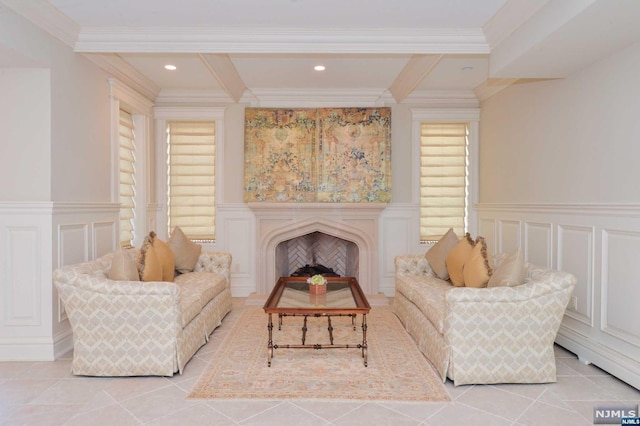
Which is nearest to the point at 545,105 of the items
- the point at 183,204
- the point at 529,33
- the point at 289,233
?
the point at 529,33

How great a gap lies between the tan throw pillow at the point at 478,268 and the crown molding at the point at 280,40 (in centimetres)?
177

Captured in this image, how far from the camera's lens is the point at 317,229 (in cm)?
563

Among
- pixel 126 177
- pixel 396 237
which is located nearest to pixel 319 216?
pixel 396 237

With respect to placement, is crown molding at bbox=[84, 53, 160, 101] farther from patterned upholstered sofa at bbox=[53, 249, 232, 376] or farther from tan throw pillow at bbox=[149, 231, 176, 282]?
patterned upholstered sofa at bbox=[53, 249, 232, 376]

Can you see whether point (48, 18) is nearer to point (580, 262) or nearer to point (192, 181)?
point (192, 181)

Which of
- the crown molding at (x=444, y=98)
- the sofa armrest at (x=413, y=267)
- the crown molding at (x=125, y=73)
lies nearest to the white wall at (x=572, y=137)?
the crown molding at (x=444, y=98)

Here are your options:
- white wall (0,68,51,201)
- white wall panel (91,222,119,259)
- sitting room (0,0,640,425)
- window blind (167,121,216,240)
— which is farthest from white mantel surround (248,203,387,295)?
white wall (0,68,51,201)

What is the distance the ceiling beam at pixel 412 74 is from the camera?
13.5 ft

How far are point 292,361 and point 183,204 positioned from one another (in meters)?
3.25

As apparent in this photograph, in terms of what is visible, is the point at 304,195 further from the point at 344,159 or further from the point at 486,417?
the point at 486,417

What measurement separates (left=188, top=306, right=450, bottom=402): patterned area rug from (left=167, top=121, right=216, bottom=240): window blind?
2085 millimetres

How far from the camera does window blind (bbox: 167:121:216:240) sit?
5.76 m

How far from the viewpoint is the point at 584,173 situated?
3482 millimetres

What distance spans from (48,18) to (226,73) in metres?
1.70
